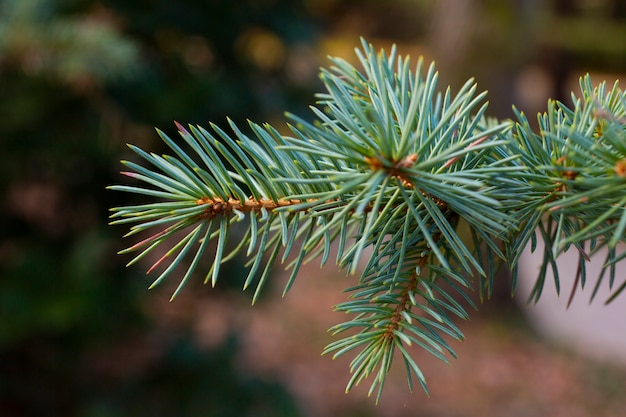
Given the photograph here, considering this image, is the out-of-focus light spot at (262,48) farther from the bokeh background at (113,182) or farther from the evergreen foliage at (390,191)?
the evergreen foliage at (390,191)

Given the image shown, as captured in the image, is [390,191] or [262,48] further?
[262,48]

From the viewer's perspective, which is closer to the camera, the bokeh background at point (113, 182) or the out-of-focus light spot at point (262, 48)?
the bokeh background at point (113, 182)

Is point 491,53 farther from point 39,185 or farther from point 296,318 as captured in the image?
point 39,185

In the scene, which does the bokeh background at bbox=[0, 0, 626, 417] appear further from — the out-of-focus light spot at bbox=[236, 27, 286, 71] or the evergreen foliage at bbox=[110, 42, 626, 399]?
the evergreen foliage at bbox=[110, 42, 626, 399]

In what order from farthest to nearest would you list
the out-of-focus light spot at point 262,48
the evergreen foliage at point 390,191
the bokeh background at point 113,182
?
1. the out-of-focus light spot at point 262,48
2. the bokeh background at point 113,182
3. the evergreen foliage at point 390,191

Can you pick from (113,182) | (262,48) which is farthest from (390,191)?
(262,48)

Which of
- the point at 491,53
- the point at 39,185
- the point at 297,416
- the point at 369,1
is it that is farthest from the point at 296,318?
the point at 369,1

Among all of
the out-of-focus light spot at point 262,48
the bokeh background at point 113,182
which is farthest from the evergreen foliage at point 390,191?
the out-of-focus light spot at point 262,48

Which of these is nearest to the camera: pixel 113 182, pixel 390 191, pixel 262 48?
pixel 390 191

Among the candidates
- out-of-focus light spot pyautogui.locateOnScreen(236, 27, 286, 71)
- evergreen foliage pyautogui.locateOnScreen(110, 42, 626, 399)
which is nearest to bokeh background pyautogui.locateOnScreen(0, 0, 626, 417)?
out-of-focus light spot pyautogui.locateOnScreen(236, 27, 286, 71)

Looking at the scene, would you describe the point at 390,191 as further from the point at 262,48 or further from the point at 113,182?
the point at 262,48

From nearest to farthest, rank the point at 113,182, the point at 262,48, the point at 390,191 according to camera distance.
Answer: the point at 390,191 → the point at 113,182 → the point at 262,48
